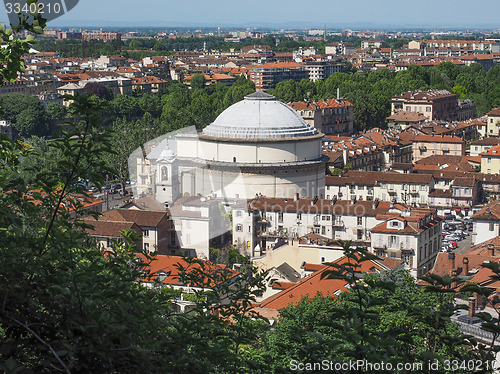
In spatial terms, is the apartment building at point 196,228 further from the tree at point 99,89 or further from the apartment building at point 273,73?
the apartment building at point 273,73

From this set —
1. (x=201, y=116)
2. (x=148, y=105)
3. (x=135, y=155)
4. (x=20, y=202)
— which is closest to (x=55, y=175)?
(x=20, y=202)

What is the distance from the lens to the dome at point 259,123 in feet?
68.8

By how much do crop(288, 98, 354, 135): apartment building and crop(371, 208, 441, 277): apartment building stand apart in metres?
20.5

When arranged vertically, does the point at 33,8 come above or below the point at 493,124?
above

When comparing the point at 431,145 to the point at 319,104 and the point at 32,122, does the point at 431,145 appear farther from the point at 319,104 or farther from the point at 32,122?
the point at 32,122

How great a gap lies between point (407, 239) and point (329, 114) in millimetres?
23312

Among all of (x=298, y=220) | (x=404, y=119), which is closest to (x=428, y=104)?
(x=404, y=119)

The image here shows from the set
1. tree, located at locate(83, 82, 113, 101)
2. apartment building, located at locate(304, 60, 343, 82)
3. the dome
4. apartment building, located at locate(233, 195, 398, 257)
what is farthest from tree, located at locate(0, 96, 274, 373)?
apartment building, located at locate(304, 60, 343, 82)

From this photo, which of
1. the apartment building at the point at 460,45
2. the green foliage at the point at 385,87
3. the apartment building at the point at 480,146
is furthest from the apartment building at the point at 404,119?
the apartment building at the point at 460,45

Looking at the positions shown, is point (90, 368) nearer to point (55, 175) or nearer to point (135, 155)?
point (55, 175)

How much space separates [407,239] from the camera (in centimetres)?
1588

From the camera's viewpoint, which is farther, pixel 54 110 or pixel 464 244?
pixel 54 110

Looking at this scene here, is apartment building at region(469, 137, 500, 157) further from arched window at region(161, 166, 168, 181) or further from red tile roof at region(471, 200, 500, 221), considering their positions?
Answer: arched window at region(161, 166, 168, 181)

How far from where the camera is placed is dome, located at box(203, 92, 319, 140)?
2097 centimetres
